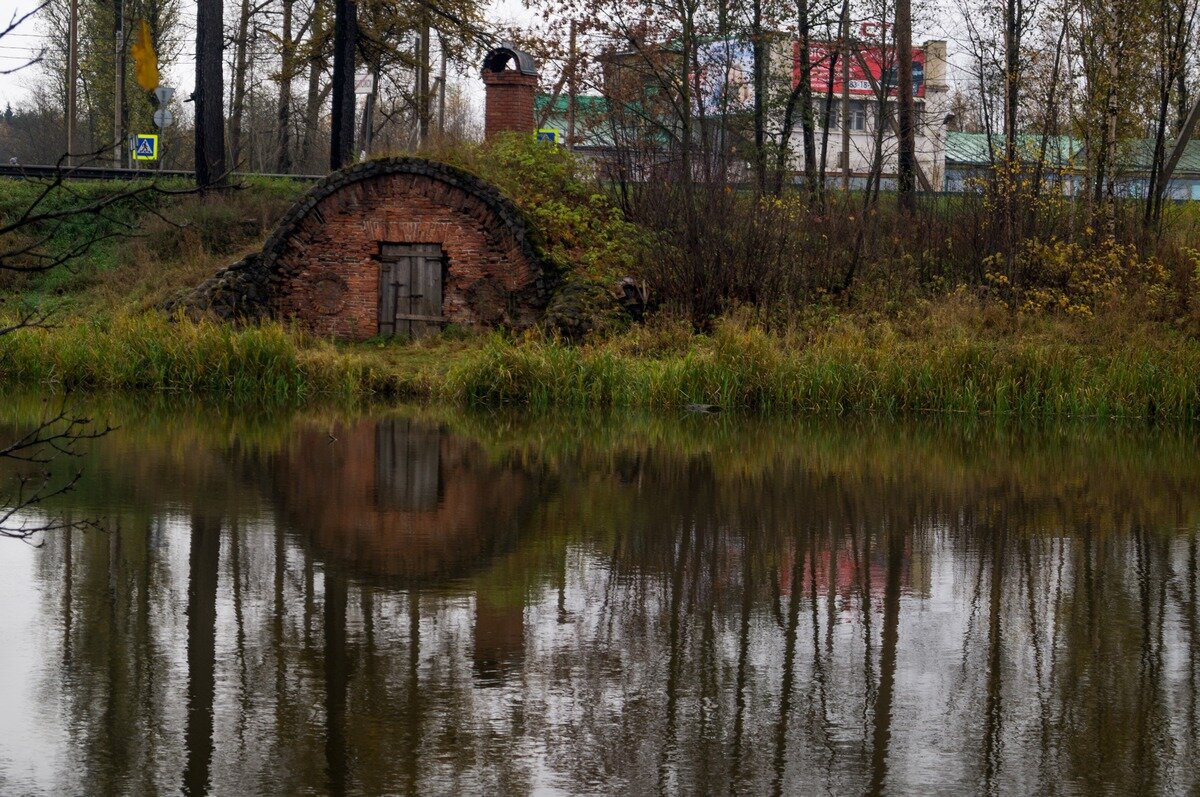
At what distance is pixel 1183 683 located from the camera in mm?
7359

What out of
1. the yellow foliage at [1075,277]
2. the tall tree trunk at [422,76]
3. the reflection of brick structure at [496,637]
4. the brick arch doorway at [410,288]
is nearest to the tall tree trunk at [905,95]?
the yellow foliage at [1075,277]

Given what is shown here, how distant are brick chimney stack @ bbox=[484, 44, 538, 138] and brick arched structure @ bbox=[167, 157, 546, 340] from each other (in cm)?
322

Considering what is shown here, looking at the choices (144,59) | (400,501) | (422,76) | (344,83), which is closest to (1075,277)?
(344,83)

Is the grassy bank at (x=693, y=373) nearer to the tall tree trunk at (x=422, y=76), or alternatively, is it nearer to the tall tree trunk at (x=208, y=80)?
the tall tree trunk at (x=208, y=80)

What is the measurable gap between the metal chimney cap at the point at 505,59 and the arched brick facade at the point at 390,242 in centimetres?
412

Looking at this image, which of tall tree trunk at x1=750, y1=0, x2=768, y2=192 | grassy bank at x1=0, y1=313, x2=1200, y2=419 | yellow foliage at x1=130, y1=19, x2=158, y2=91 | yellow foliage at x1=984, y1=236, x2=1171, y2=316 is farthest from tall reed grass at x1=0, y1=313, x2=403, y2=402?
yellow foliage at x1=130, y1=19, x2=158, y2=91

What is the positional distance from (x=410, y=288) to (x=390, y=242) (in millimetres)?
959

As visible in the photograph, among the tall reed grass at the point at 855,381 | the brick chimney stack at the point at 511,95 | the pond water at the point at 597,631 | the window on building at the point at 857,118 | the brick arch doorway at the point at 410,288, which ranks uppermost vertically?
the window on building at the point at 857,118

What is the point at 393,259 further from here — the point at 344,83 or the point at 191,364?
the point at 191,364

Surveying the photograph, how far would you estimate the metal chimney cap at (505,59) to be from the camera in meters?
31.3

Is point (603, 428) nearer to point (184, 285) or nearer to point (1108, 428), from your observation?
point (1108, 428)

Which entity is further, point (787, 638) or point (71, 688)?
point (787, 638)

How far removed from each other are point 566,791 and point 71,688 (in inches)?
102

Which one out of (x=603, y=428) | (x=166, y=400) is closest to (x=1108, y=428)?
(x=603, y=428)
